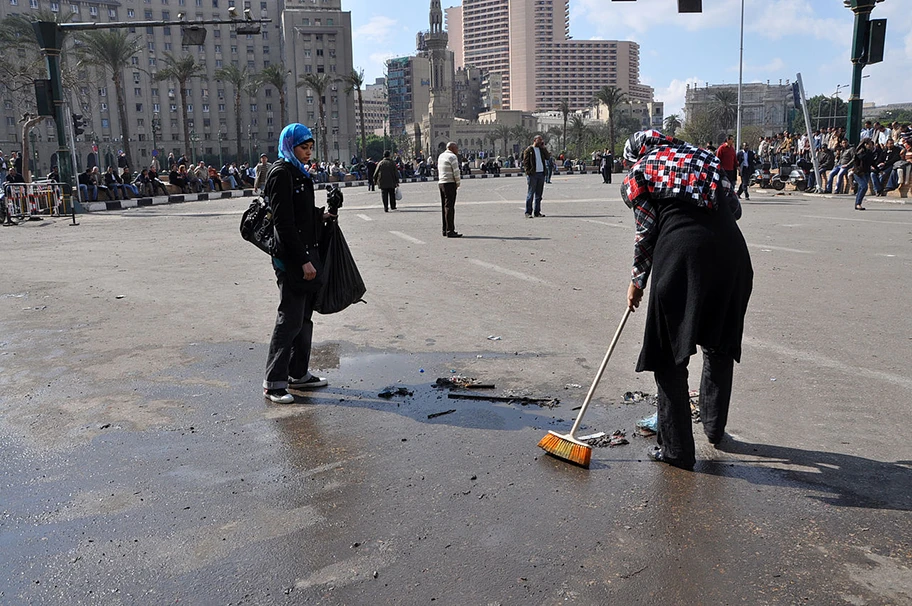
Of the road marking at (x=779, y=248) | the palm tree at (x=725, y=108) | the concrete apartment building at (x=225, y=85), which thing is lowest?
the road marking at (x=779, y=248)

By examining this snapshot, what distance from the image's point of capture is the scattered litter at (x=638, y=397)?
4926 millimetres

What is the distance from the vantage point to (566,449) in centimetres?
398

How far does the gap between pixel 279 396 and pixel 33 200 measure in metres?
21.0

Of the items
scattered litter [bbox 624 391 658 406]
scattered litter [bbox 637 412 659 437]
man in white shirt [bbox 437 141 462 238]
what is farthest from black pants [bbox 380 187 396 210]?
scattered litter [bbox 637 412 659 437]

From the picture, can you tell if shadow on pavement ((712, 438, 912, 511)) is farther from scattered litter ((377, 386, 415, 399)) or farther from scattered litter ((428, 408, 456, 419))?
scattered litter ((377, 386, 415, 399))

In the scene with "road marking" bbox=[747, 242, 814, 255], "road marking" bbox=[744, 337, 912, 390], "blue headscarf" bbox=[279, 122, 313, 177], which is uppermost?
"blue headscarf" bbox=[279, 122, 313, 177]

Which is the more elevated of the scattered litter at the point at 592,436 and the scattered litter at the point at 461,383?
the scattered litter at the point at 461,383

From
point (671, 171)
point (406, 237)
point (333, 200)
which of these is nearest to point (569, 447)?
point (671, 171)

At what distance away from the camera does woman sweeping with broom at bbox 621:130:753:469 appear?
363 centimetres

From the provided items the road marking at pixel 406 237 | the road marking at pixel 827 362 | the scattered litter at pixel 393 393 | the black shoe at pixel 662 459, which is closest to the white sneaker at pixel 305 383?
the scattered litter at pixel 393 393

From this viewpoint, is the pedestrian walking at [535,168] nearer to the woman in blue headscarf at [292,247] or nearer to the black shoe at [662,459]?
the woman in blue headscarf at [292,247]

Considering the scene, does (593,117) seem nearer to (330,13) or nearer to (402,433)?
(330,13)

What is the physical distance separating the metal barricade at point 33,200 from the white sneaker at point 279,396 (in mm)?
19130

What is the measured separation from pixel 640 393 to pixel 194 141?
132979mm
